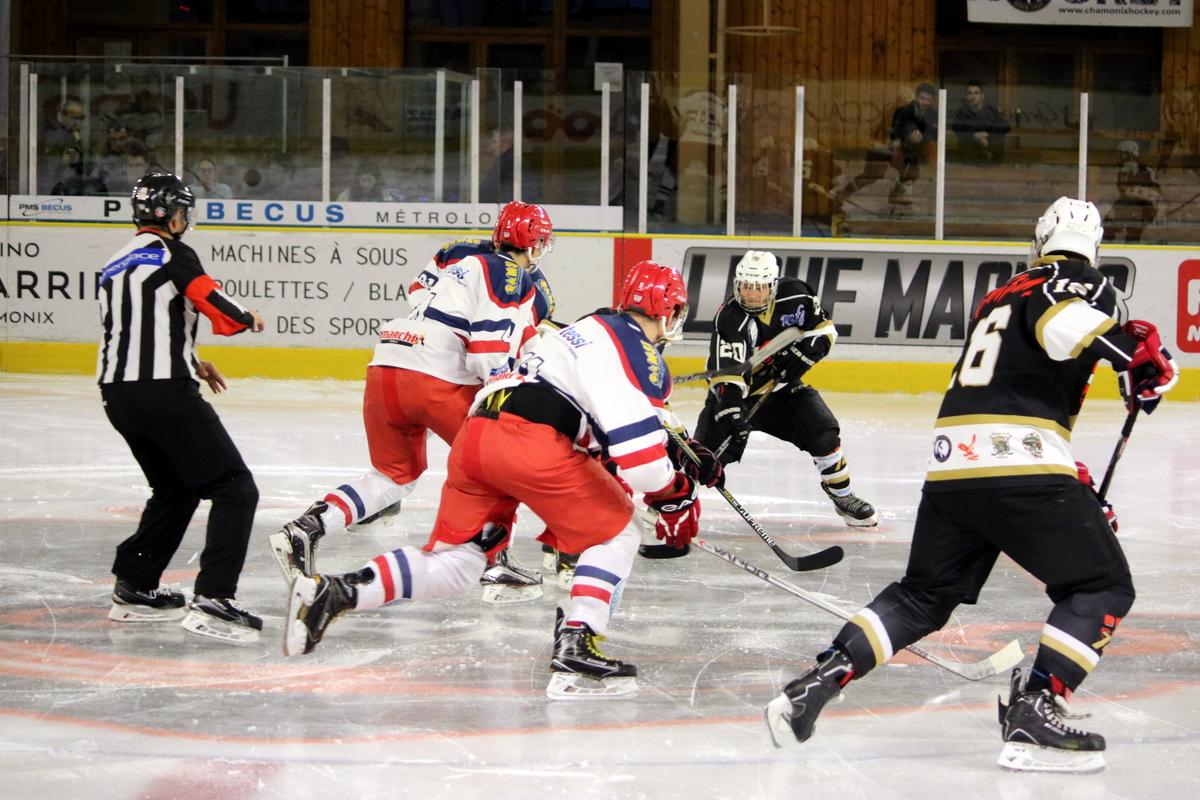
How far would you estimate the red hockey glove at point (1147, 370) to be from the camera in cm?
302

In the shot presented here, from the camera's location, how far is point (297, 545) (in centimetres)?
445

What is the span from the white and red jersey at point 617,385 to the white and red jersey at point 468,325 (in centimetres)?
117

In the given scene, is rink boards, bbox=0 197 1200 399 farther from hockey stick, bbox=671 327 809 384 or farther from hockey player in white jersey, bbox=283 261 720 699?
hockey player in white jersey, bbox=283 261 720 699

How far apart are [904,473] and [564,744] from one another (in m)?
4.00

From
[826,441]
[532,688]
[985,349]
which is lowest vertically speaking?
[532,688]

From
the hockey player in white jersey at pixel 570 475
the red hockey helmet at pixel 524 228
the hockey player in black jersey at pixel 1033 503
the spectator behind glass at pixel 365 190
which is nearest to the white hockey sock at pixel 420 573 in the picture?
the hockey player in white jersey at pixel 570 475

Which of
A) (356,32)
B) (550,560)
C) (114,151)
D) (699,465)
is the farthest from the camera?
(356,32)

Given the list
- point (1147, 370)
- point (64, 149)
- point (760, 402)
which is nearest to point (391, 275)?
point (64, 149)

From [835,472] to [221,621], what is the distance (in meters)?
2.59

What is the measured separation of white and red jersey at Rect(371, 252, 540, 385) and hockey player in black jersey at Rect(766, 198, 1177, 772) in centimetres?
186

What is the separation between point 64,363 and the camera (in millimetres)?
10039

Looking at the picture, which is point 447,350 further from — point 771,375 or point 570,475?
point 771,375

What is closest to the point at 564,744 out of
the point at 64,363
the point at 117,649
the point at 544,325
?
the point at 117,649

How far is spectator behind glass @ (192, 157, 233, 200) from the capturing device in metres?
10.1
